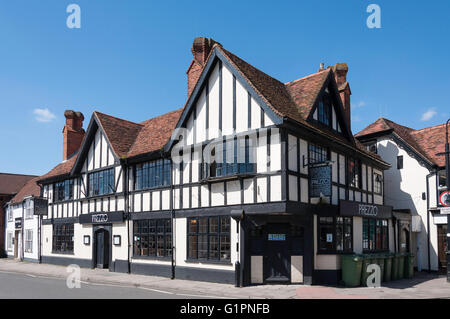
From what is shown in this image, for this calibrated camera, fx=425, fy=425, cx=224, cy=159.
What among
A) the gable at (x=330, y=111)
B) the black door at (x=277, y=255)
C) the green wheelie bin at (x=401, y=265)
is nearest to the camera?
the black door at (x=277, y=255)

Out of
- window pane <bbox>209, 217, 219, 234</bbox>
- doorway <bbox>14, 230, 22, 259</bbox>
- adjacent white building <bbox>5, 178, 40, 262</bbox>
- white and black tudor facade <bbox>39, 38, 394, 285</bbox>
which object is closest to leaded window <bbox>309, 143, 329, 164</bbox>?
white and black tudor facade <bbox>39, 38, 394, 285</bbox>

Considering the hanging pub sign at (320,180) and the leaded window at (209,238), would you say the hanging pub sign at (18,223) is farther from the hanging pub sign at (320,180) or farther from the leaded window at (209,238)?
the hanging pub sign at (320,180)

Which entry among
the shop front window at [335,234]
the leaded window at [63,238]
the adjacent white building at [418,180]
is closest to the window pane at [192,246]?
the shop front window at [335,234]

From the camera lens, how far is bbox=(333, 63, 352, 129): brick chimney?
869 inches

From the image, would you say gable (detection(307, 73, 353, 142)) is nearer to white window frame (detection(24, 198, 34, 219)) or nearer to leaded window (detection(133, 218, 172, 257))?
leaded window (detection(133, 218, 172, 257))

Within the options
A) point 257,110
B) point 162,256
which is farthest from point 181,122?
point 162,256

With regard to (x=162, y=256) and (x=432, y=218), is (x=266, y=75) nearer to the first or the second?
(x=162, y=256)

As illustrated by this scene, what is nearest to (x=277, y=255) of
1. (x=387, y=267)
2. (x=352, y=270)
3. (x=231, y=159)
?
(x=352, y=270)

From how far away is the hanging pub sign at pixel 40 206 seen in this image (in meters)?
28.3

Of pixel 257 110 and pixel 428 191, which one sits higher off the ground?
pixel 257 110

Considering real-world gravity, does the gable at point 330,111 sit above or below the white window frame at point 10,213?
above

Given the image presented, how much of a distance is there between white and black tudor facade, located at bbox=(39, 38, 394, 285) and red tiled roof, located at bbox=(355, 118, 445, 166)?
296 centimetres
